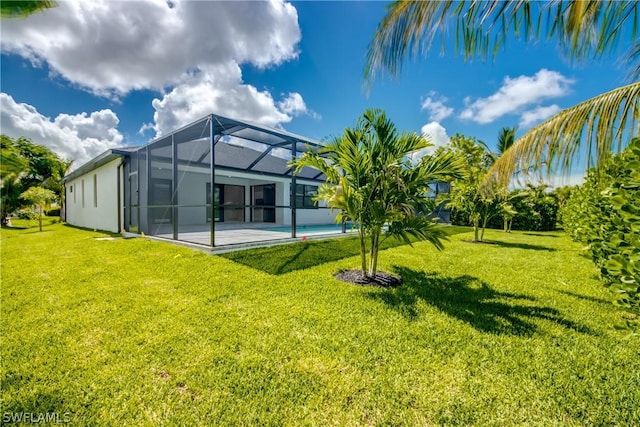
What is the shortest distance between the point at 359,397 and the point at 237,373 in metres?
0.94

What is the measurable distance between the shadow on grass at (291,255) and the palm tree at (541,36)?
3.41 metres

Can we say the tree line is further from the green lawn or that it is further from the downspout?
the downspout

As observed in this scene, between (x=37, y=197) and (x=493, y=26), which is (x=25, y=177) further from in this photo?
(x=37, y=197)

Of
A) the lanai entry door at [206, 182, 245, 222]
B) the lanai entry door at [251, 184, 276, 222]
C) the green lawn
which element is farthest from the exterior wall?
the green lawn

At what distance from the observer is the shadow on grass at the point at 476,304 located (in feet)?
9.09

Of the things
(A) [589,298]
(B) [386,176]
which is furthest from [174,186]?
(A) [589,298]

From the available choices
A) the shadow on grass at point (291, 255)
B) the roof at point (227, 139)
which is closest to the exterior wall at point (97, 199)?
the roof at point (227, 139)

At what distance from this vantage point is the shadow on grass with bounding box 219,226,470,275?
199 inches

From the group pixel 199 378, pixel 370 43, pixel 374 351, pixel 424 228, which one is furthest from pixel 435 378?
pixel 370 43

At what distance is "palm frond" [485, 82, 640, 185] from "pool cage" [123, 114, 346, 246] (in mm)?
3435

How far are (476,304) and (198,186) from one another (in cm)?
1337

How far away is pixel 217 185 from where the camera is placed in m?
14.6

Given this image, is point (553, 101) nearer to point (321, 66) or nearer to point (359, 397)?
point (359, 397)

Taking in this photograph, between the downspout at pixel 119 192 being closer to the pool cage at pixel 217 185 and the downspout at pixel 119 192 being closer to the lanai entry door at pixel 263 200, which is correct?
the pool cage at pixel 217 185
